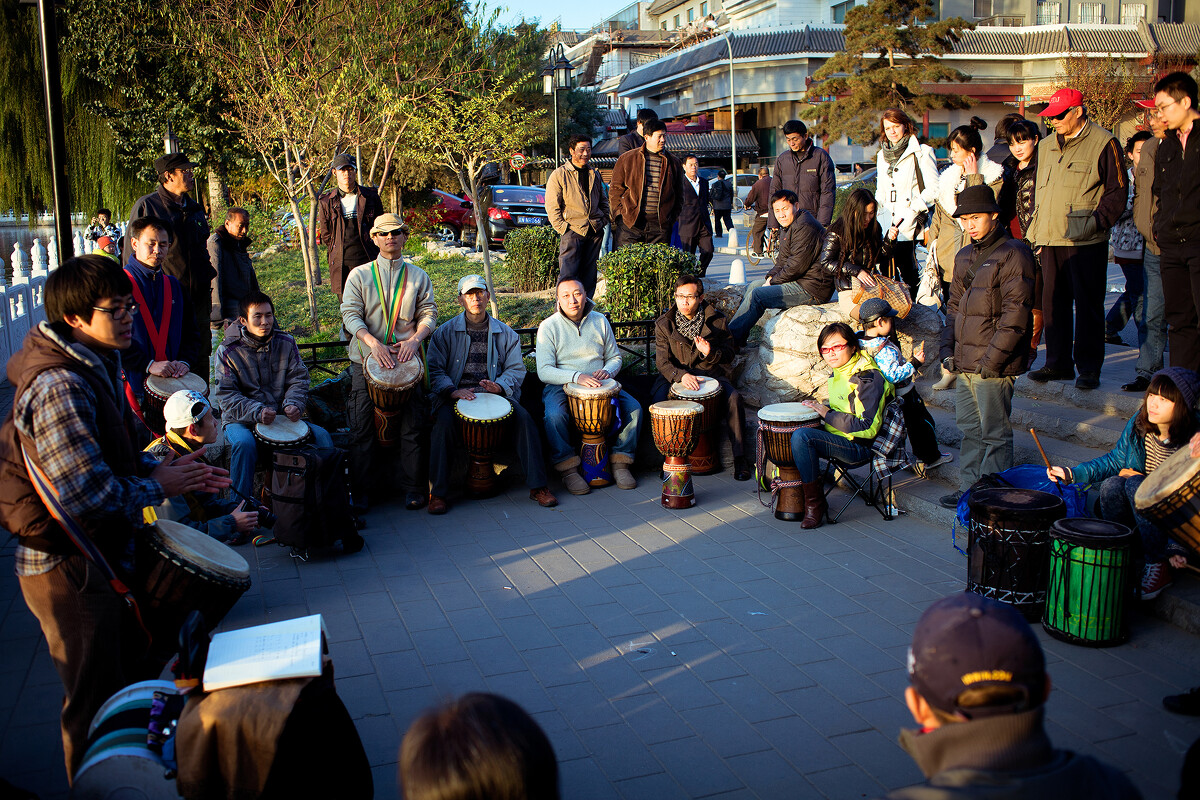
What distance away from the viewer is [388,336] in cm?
726

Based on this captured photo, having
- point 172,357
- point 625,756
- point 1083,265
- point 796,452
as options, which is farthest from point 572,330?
point 625,756

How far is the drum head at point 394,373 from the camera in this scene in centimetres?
679

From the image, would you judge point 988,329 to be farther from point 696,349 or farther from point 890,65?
point 890,65

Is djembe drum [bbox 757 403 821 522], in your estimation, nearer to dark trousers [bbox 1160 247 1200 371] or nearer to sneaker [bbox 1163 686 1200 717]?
dark trousers [bbox 1160 247 1200 371]

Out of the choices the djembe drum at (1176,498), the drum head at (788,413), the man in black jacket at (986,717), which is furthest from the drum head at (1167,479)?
the man in black jacket at (986,717)

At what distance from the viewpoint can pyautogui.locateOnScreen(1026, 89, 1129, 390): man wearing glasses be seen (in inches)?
271

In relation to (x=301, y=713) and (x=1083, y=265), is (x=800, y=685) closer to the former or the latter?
(x=301, y=713)

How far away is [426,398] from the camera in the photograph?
23.5ft

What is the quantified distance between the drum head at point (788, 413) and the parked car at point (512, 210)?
16017 millimetres

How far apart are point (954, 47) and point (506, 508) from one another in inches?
1778

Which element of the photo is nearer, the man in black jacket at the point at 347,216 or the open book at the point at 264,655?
the open book at the point at 264,655

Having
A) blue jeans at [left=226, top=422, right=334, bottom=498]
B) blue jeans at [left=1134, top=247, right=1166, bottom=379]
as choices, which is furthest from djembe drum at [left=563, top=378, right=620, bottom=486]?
blue jeans at [left=1134, top=247, right=1166, bottom=379]

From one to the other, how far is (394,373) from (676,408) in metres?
2.10

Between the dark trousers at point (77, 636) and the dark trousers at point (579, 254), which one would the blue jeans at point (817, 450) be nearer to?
the dark trousers at point (579, 254)
